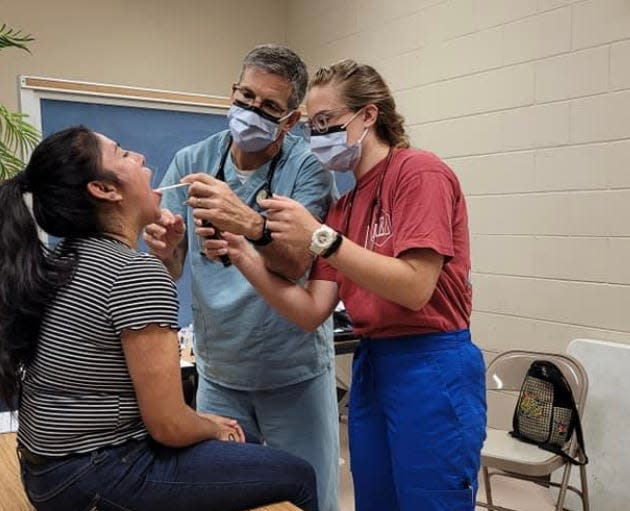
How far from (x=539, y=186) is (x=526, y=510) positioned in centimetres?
139

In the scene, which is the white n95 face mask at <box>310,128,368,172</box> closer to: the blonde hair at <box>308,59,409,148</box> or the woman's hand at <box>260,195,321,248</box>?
the blonde hair at <box>308,59,409,148</box>

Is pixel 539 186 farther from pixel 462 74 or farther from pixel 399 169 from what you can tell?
pixel 399 169

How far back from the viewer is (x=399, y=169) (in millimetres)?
1441

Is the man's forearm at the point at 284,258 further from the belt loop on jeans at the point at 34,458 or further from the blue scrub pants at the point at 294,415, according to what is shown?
the belt loop on jeans at the point at 34,458

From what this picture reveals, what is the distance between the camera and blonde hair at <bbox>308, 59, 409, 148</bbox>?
151cm

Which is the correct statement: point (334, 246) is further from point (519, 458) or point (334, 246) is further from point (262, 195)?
point (519, 458)

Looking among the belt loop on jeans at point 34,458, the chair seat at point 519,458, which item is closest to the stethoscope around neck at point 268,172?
the belt loop on jeans at point 34,458

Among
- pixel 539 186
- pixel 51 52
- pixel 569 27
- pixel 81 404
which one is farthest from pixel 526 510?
pixel 51 52

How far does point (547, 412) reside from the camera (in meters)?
2.52

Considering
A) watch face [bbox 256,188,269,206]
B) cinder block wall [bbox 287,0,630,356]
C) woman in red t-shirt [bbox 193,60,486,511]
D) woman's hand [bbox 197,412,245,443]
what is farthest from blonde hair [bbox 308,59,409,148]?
cinder block wall [bbox 287,0,630,356]

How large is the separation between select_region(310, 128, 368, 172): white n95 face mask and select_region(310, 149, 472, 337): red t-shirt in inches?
A: 2.1

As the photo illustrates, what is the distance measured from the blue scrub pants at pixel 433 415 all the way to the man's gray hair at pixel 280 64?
683mm

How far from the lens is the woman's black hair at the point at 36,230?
115cm

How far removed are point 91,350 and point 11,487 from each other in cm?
49
